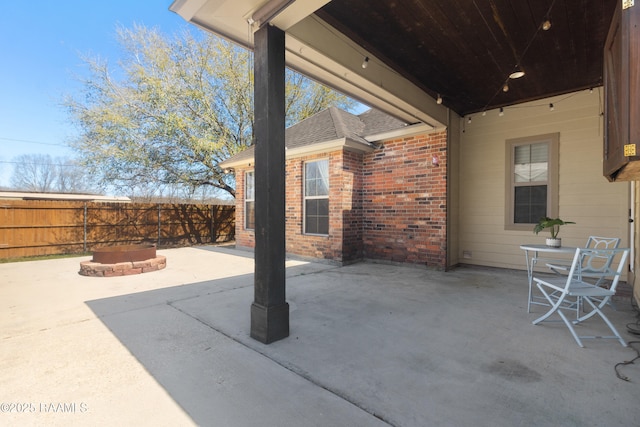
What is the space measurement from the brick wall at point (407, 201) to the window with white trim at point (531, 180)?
4.31 feet

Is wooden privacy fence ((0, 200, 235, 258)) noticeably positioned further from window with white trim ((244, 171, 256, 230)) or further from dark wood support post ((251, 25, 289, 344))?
dark wood support post ((251, 25, 289, 344))

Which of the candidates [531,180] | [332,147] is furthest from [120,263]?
[531,180]

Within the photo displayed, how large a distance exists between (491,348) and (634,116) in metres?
2.01

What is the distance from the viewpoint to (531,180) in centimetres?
573

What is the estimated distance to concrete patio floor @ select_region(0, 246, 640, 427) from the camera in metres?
1.78

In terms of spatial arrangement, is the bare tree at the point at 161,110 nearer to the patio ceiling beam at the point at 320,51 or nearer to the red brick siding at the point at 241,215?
the red brick siding at the point at 241,215

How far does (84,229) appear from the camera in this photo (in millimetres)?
9445

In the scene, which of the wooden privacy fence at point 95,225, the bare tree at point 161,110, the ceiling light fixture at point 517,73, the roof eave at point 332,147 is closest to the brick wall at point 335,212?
the roof eave at point 332,147

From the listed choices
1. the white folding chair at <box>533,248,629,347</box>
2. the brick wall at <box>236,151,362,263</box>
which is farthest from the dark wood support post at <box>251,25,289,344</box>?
the brick wall at <box>236,151,362,263</box>

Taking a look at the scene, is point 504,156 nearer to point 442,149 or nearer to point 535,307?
point 442,149

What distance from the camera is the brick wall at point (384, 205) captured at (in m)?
6.14

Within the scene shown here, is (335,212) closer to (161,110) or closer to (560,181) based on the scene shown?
(560,181)

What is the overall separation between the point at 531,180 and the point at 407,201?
7.66 ft

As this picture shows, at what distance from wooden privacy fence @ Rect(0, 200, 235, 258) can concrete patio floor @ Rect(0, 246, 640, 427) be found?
5.56m
